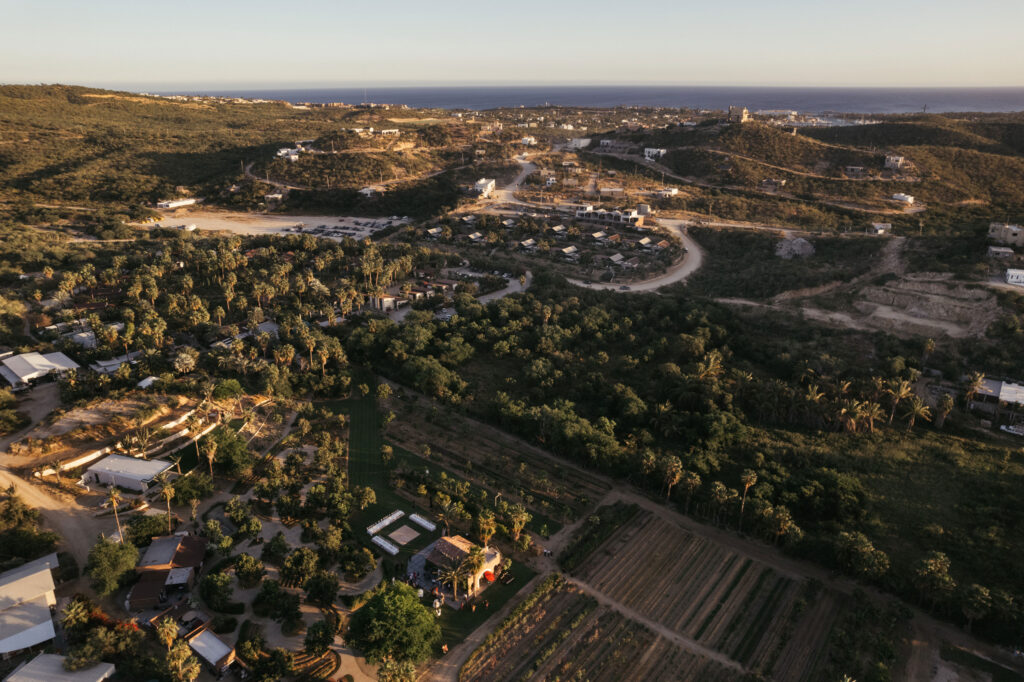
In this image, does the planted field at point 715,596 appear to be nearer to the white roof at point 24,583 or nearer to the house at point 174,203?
the white roof at point 24,583

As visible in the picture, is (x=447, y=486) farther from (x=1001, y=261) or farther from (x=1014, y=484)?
(x=1001, y=261)

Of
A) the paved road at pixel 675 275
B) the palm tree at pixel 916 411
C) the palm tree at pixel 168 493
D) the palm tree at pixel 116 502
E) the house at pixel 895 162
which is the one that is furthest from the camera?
the house at pixel 895 162

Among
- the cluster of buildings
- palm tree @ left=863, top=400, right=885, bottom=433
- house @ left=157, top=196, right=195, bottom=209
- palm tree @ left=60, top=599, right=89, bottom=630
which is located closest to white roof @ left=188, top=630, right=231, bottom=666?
palm tree @ left=60, top=599, right=89, bottom=630

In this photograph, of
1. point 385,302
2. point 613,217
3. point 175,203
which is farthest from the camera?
point 175,203

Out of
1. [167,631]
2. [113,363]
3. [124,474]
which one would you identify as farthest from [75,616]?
[113,363]

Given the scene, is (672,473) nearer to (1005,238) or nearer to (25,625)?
(25,625)

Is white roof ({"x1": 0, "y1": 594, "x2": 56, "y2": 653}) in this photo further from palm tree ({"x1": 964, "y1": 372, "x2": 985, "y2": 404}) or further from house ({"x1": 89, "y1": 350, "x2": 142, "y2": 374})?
palm tree ({"x1": 964, "y1": 372, "x2": 985, "y2": 404})

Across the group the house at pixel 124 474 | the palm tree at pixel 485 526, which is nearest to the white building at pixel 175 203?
the house at pixel 124 474
